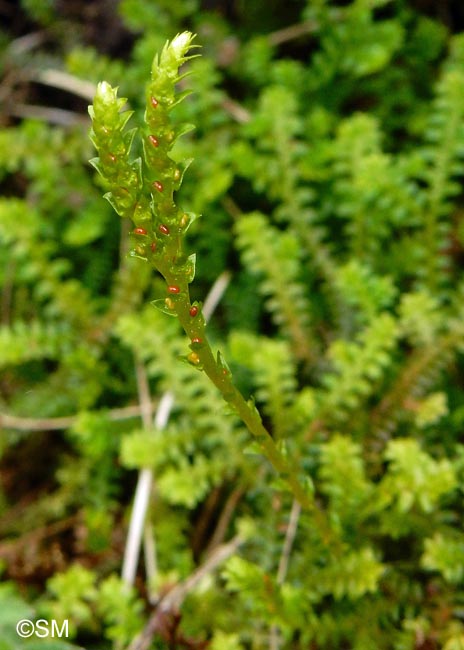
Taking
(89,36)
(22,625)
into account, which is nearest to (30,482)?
(22,625)

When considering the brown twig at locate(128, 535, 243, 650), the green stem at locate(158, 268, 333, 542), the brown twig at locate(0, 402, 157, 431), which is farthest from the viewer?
the brown twig at locate(0, 402, 157, 431)

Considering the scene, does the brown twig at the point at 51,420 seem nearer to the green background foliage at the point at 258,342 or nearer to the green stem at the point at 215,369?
the green background foliage at the point at 258,342

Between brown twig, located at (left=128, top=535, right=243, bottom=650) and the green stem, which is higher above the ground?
the green stem

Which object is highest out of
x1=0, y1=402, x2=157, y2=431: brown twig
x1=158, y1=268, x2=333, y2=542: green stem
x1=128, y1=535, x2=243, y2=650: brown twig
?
x1=158, y1=268, x2=333, y2=542: green stem

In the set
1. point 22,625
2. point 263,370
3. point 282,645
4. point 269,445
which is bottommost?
point 282,645

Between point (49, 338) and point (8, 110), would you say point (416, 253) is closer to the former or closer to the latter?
point (49, 338)

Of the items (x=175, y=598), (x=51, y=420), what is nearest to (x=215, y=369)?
(x=175, y=598)

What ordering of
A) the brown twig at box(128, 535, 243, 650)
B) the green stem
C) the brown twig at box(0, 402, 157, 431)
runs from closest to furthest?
the green stem < the brown twig at box(128, 535, 243, 650) < the brown twig at box(0, 402, 157, 431)

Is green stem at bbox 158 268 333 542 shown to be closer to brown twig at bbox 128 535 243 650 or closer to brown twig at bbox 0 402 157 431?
brown twig at bbox 128 535 243 650

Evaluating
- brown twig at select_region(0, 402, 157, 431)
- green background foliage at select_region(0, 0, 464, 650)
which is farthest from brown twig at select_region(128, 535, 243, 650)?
brown twig at select_region(0, 402, 157, 431)
